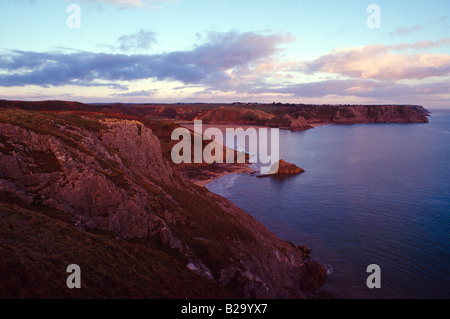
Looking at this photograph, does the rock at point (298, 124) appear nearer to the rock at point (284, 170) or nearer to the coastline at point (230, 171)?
the coastline at point (230, 171)

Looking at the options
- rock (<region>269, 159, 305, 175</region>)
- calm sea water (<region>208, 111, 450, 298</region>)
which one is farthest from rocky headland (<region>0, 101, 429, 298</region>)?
rock (<region>269, 159, 305, 175</region>)

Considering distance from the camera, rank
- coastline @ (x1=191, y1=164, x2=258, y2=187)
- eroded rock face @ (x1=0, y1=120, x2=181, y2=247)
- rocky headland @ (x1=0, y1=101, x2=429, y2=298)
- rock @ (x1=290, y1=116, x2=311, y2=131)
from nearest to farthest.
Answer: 1. rocky headland @ (x1=0, y1=101, x2=429, y2=298)
2. eroded rock face @ (x1=0, y1=120, x2=181, y2=247)
3. coastline @ (x1=191, y1=164, x2=258, y2=187)
4. rock @ (x1=290, y1=116, x2=311, y2=131)

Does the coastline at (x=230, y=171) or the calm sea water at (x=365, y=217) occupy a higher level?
the coastline at (x=230, y=171)

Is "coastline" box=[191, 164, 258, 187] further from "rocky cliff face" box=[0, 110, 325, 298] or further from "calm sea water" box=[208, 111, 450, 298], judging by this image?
"rocky cliff face" box=[0, 110, 325, 298]

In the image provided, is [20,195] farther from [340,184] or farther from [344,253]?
[340,184]

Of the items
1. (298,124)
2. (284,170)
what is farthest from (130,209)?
(298,124)

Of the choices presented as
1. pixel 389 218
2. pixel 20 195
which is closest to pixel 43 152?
pixel 20 195

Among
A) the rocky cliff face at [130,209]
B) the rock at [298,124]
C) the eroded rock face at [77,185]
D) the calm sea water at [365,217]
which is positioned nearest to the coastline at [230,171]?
the calm sea water at [365,217]
